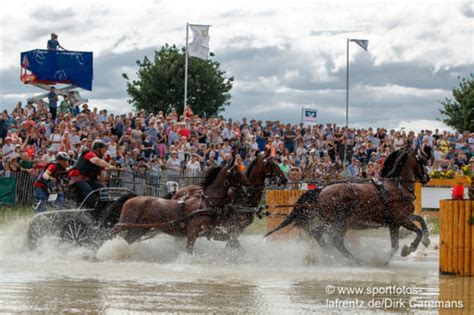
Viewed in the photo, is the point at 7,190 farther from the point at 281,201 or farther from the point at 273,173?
the point at 273,173

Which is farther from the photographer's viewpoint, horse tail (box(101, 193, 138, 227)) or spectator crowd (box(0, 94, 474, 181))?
spectator crowd (box(0, 94, 474, 181))

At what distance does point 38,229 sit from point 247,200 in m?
3.67

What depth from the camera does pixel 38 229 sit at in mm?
15219

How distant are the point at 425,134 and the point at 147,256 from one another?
65.9ft

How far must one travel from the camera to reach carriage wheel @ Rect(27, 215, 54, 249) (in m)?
15.1

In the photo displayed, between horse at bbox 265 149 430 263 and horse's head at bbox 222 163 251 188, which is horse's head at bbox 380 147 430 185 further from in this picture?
horse's head at bbox 222 163 251 188

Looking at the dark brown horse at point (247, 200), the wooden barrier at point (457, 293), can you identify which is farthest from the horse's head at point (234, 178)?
the wooden barrier at point (457, 293)

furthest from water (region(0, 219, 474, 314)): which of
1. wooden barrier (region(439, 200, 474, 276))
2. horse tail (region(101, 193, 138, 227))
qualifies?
horse tail (region(101, 193, 138, 227))

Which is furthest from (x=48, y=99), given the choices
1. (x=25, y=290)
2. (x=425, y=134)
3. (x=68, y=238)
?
(x=25, y=290)

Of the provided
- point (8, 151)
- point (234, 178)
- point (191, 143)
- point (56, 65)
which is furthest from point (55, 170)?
point (56, 65)

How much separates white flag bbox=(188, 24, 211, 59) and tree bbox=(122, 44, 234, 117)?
90.5 ft

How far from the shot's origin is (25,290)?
420 inches

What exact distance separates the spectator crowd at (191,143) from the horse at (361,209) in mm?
6740

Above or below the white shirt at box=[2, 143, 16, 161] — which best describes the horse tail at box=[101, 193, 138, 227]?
below
